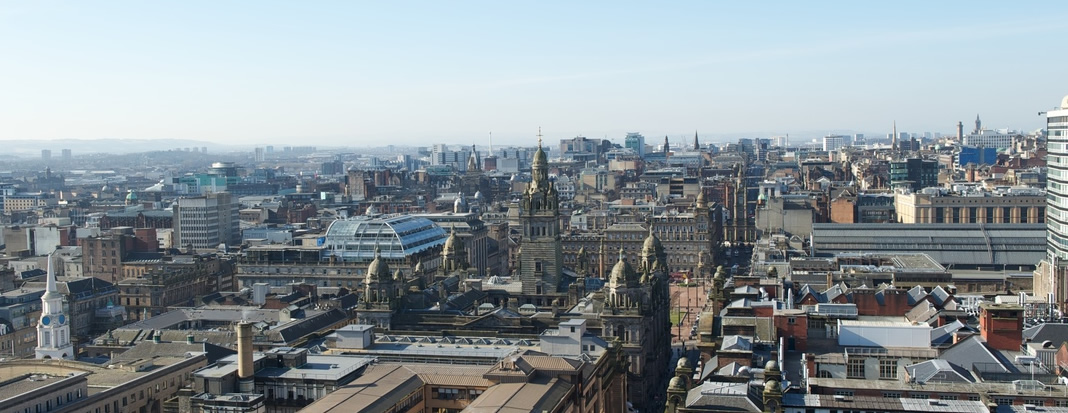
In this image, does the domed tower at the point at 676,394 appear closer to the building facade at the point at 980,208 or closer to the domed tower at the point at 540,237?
the domed tower at the point at 540,237

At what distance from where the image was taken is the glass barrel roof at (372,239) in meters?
153

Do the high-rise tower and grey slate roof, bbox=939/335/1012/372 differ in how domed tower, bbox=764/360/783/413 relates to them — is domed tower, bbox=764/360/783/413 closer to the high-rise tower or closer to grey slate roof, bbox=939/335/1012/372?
grey slate roof, bbox=939/335/1012/372

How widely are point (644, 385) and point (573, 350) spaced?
1733 centimetres

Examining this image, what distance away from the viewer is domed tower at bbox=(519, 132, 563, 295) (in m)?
124

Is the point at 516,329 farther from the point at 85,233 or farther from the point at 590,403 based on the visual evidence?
the point at 85,233

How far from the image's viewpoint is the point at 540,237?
408ft

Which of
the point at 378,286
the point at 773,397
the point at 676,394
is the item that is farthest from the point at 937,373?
the point at 378,286

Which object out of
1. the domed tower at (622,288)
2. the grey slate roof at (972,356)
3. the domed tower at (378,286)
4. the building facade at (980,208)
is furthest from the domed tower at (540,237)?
the building facade at (980,208)

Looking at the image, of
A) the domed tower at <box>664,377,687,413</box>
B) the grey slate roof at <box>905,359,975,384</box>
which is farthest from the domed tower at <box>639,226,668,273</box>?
the domed tower at <box>664,377,687,413</box>

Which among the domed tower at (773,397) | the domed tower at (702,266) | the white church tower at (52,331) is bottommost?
the domed tower at (702,266)

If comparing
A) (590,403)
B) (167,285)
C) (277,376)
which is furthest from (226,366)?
(167,285)

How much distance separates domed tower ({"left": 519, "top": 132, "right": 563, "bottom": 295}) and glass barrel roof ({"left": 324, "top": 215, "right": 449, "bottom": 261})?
3142 centimetres

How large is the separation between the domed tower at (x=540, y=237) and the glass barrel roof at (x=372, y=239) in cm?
3142

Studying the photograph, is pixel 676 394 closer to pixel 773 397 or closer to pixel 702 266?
pixel 773 397
